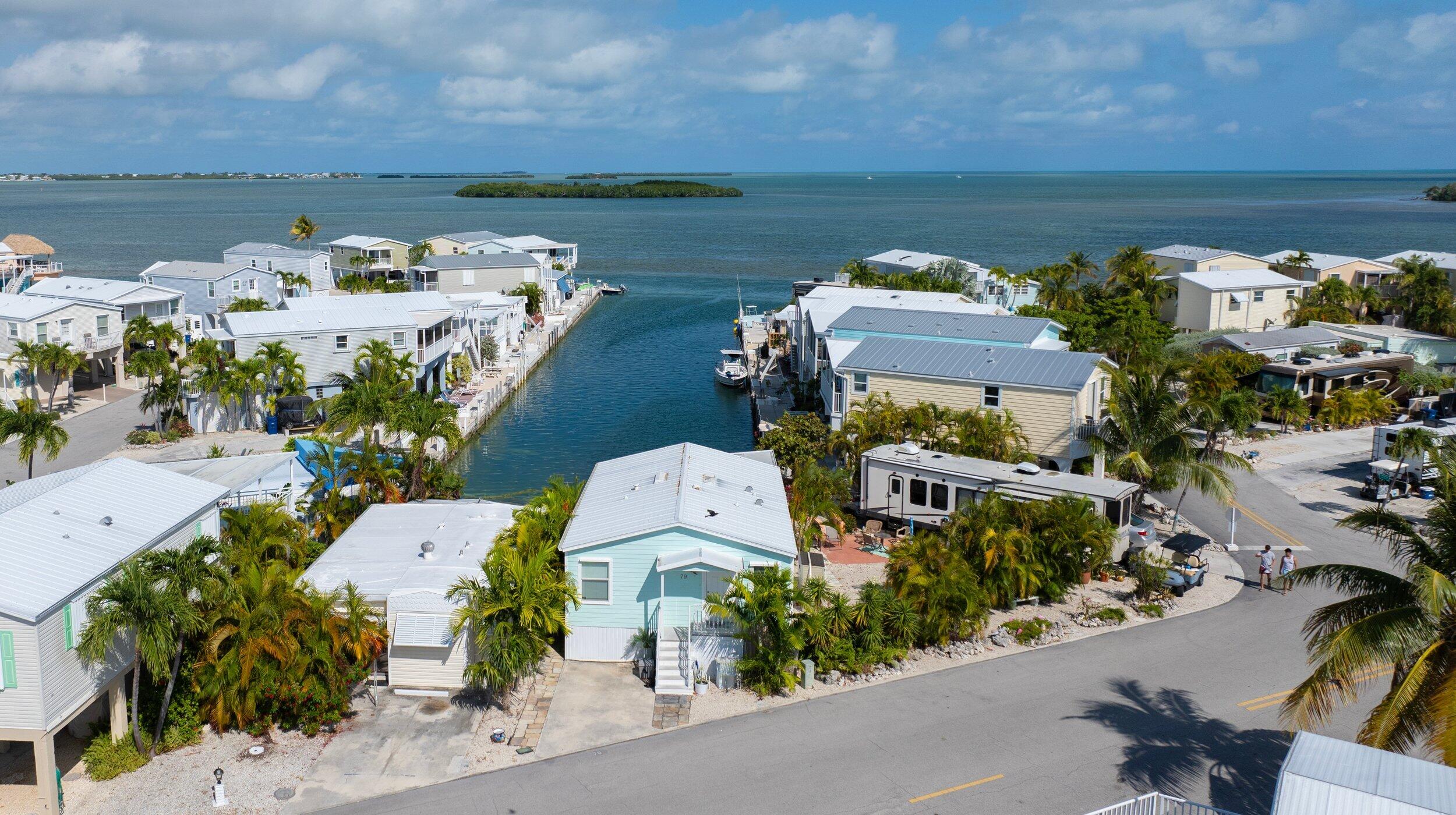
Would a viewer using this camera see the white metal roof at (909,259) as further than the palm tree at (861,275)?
Yes

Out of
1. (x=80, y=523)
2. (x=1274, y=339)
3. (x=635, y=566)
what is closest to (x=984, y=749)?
(x=635, y=566)

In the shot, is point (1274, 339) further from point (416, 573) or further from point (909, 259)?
point (416, 573)

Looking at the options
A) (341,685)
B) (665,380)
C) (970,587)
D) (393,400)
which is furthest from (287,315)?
(970,587)

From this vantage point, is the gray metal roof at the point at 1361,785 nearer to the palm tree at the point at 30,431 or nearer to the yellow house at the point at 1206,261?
the palm tree at the point at 30,431

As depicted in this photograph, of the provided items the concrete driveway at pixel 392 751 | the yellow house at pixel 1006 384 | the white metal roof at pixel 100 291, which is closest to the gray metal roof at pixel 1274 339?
the yellow house at pixel 1006 384

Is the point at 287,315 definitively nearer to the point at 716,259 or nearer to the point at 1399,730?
Result: the point at 1399,730
